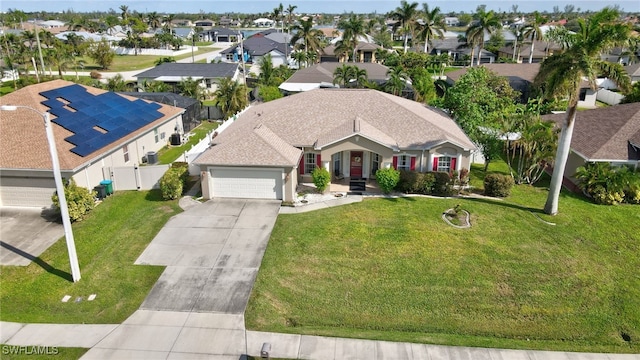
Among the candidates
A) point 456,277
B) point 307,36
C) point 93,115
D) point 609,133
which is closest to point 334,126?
point 456,277

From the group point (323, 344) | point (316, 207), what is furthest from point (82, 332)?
point (316, 207)

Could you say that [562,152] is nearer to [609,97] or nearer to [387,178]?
[387,178]

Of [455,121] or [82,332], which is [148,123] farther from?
[455,121]

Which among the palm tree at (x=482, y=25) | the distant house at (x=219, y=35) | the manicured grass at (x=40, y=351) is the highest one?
the palm tree at (x=482, y=25)

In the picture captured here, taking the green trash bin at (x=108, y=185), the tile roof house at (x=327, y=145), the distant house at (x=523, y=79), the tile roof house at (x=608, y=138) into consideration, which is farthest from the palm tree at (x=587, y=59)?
the distant house at (x=523, y=79)

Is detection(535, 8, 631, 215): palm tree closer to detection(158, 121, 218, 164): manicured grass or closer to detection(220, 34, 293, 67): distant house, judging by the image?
detection(158, 121, 218, 164): manicured grass

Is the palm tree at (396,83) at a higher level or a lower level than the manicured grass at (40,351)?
higher

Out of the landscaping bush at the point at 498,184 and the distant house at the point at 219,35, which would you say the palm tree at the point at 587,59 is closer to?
the landscaping bush at the point at 498,184
